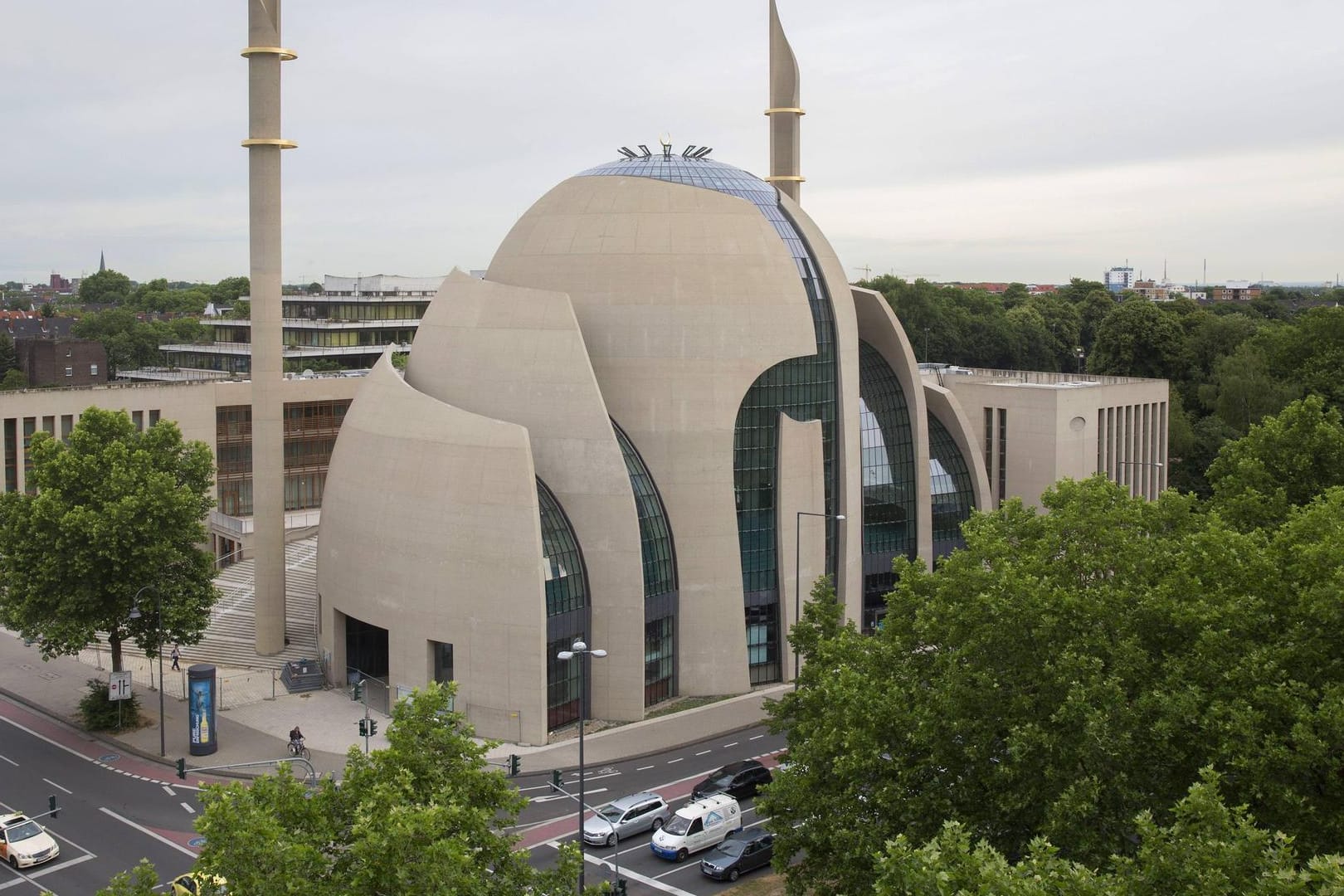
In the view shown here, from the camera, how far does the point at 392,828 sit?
2348 centimetres

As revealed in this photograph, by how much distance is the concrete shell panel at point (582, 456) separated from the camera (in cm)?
5394

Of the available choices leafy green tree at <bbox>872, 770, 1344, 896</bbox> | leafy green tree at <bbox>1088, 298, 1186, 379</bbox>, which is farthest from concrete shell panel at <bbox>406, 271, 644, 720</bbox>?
leafy green tree at <bbox>1088, 298, 1186, 379</bbox>

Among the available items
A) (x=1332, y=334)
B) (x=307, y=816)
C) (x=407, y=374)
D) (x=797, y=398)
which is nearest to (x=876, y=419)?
(x=797, y=398)

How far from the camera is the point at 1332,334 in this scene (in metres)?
74.8

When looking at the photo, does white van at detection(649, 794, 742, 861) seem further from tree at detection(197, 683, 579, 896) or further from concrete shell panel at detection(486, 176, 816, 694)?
concrete shell panel at detection(486, 176, 816, 694)

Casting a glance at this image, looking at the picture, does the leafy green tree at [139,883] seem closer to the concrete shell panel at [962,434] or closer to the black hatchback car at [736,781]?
the black hatchback car at [736,781]

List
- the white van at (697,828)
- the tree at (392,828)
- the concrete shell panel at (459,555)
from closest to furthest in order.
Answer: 1. the tree at (392,828)
2. the white van at (697,828)
3. the concrete shell panel at (459,555)

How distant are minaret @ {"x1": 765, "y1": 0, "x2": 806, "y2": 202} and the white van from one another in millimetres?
46469

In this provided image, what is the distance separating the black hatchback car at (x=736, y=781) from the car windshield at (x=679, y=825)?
3.48 meters

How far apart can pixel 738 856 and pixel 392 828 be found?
18.4 metres

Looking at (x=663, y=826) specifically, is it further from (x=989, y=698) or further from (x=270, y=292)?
(x=270, y=292)

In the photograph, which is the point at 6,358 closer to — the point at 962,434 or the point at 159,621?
the point at 159,621

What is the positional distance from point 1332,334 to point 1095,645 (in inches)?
2098

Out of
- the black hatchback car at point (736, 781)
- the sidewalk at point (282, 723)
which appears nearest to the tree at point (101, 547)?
the sidewalk at point (282, 723)
